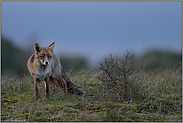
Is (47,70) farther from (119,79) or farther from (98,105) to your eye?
(119,79)

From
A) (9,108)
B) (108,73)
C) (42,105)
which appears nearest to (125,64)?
(108,73)

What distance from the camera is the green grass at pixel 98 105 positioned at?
4.91 m

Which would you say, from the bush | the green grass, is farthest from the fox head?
the bush

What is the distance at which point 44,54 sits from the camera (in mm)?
5824

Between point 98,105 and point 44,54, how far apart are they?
7.30 feet

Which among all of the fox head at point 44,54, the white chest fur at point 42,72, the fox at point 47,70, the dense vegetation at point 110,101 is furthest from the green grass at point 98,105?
the fox head at point 44,54

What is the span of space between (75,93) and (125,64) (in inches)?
83.6

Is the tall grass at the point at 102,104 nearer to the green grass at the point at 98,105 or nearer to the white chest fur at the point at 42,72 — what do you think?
the green grass at the point at 98,105

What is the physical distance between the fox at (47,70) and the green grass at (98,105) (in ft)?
0.95

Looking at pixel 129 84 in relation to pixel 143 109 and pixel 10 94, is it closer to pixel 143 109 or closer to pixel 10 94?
pixel 143 109

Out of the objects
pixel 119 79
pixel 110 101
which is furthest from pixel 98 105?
pixel 119 79

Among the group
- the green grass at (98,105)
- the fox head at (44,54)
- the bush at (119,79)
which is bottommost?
the green grass at (98,105)

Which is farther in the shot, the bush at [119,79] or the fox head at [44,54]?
the bush at [119,79]

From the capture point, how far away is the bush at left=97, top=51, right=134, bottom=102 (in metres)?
5.92
